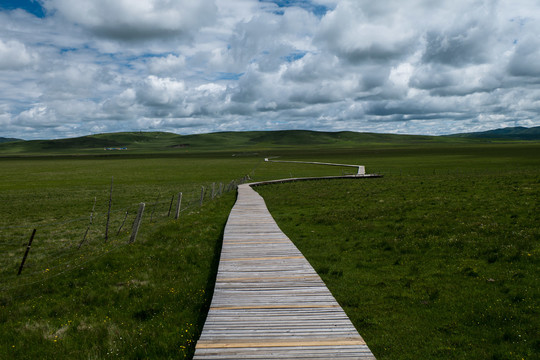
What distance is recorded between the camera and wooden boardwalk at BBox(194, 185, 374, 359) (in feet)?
21.3

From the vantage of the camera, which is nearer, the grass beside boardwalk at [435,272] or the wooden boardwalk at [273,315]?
the wooden boardwalk at [273,315]

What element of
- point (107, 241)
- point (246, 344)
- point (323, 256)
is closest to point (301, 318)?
point (246, 344)

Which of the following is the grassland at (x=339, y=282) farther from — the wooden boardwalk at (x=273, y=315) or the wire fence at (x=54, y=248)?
the wooden boardwalk at (x=273, y=315)

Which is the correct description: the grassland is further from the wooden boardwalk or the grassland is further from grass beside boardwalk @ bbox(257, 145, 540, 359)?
the wooden boardwalk

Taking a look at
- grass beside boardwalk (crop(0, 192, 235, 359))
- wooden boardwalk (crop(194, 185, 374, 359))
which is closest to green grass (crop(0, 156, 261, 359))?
grass beside boardwalk (crop(0, 192, 235, 359))

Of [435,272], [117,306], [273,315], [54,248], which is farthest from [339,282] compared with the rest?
[54,248]

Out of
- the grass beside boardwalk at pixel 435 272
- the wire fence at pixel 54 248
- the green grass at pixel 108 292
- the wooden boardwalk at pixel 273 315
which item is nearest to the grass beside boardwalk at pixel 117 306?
the green grass at pixel 108 292

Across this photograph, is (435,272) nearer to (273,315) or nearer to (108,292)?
(273,315)

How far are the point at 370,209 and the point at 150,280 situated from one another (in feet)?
51.8

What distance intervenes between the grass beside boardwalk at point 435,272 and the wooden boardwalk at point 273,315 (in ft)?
3.66

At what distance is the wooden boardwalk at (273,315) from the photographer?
21.3 feet

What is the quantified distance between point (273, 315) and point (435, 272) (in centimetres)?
663

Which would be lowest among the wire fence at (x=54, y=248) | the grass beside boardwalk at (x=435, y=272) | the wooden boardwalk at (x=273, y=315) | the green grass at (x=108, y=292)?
the wire fence at (x=54, y=248)

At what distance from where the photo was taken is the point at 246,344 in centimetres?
668
